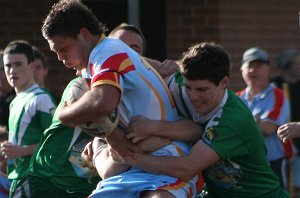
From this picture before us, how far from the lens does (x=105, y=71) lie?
5254mm

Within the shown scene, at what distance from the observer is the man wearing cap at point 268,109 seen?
907cm

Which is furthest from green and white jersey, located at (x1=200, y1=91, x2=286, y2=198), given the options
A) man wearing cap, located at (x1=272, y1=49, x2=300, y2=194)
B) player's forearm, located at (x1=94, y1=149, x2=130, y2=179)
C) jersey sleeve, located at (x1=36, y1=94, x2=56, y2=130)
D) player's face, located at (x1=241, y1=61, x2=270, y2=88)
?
man wearing cap, located at (x1=272, y1=49, x2=300, y2=194)

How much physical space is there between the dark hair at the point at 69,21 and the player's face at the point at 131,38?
1223mm

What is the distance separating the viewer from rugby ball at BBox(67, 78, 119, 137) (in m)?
5.30

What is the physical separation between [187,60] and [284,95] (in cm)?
396

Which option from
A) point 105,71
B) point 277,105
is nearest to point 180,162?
point 105,71

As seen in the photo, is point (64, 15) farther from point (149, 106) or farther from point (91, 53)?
point (149, 106)

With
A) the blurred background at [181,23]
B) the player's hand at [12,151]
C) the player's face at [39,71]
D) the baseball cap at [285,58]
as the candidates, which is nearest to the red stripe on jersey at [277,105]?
the baseball cap at [285,58]

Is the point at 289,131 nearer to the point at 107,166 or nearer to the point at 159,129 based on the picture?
the point at 159,129

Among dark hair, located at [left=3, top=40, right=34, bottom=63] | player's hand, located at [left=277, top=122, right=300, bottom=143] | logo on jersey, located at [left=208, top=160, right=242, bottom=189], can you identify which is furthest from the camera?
dark hair, located at [left=3, top=40, right=34, bottom=63]

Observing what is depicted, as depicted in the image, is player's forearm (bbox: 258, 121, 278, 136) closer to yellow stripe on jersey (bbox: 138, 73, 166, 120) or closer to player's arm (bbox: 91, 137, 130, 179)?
player's arm (bbox: 91, 137, 130, 179)

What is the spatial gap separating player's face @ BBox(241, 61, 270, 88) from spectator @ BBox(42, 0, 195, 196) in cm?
380

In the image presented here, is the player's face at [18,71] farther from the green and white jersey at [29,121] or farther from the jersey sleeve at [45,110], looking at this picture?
the jersey sleeve at [45,110]

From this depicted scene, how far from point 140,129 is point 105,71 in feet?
1.32
